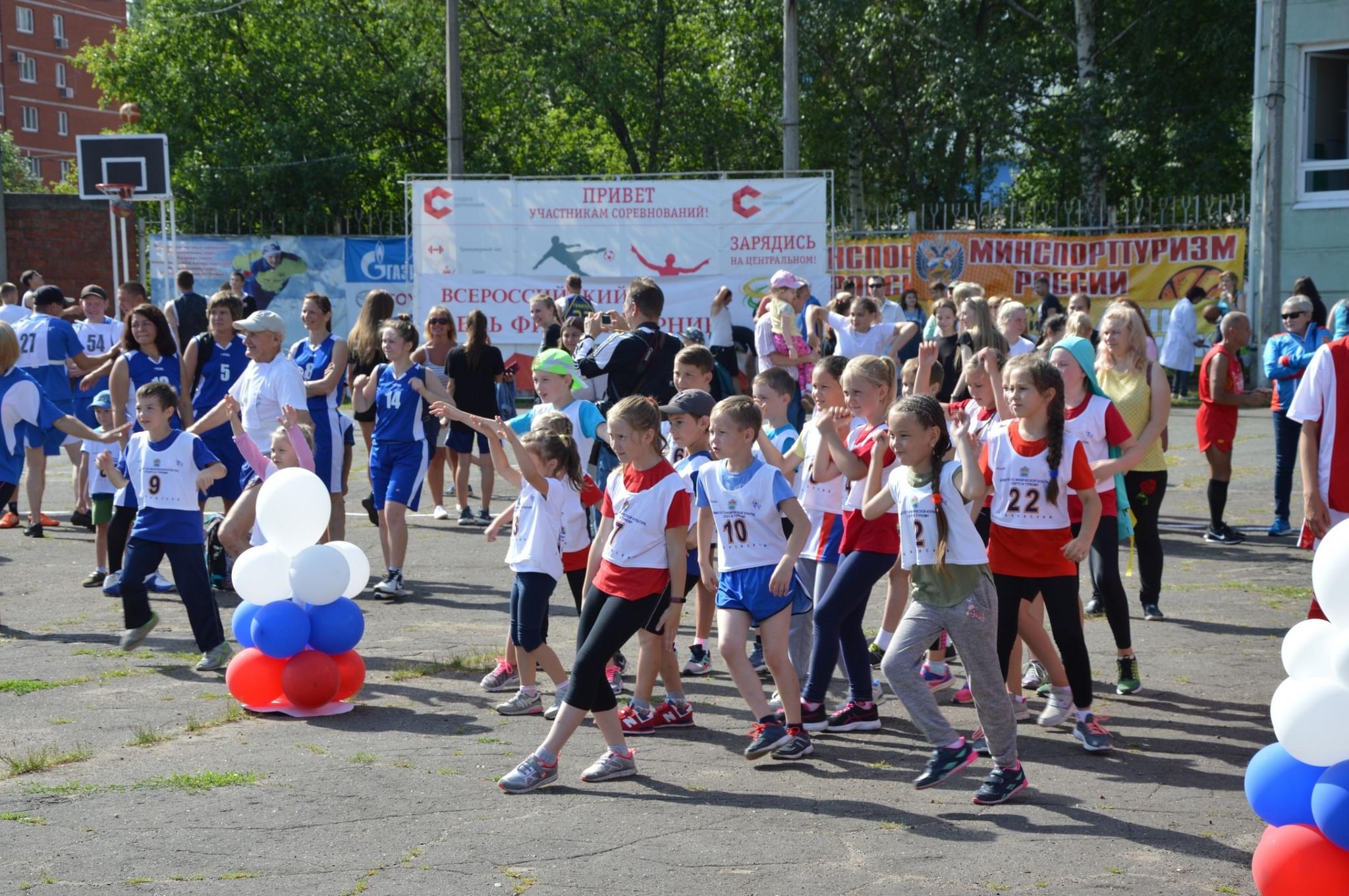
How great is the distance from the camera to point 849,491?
20.5 ft

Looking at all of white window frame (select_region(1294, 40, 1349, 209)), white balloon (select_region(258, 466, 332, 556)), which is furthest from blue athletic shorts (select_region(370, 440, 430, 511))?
white window frame (select_region(1294, 40, 1349, 209))

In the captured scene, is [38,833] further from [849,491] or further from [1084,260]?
[1084,260]

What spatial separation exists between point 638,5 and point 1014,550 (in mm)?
30181

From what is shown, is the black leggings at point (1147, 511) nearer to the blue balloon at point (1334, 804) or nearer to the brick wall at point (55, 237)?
the blue balloon at point (1334, 804)

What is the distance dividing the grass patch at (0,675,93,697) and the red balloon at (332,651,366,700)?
1.52 m

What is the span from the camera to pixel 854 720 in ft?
20.3

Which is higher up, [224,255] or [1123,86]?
[1123,86]

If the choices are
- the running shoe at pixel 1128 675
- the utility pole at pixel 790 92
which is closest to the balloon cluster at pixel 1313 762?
the running shoe at pixel 1128 675

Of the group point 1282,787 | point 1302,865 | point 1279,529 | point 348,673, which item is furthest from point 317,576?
point 1279,529

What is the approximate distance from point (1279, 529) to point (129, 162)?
608 inches

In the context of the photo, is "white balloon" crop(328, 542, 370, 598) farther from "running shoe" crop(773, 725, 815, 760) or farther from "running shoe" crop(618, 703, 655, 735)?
"running shoe" crop(773, 725, 815, 760)

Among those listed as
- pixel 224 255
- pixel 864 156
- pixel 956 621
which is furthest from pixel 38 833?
pixel 864 156

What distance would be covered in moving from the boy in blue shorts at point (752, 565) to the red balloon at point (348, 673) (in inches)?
74.6

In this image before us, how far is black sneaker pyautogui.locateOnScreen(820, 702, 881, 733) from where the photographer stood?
20.3 ft
